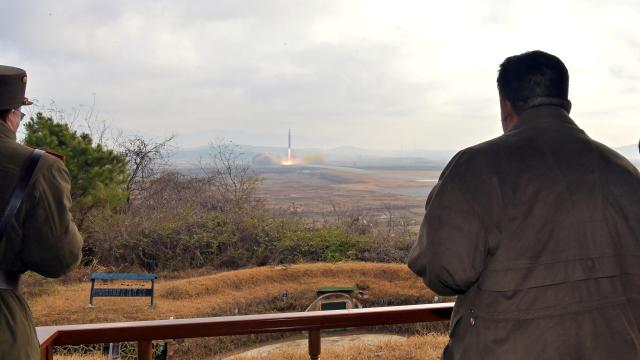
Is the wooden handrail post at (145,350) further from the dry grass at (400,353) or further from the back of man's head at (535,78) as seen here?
the dry grass at (400,353)

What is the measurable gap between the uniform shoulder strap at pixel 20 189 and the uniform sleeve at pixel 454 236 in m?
0.89

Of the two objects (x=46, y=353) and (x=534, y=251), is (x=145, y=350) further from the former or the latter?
(x=534, y=251)

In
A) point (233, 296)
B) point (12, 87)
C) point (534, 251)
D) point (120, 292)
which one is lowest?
point (233, 296)

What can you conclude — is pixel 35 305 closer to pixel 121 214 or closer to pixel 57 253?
pixel 121 214

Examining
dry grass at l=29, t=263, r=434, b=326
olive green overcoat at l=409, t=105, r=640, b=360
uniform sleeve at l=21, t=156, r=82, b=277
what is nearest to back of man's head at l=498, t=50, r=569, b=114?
olive green overcoat at l=409, t=105, r=640, b=360

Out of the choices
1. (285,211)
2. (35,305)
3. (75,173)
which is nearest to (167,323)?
(35,305)

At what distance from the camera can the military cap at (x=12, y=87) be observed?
49.0 inches

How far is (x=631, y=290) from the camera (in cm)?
111

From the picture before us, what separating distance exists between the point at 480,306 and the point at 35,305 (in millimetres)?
10446

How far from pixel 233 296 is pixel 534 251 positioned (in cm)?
1074

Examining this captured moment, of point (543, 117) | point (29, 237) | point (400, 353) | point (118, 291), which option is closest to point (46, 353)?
point (29, 237)

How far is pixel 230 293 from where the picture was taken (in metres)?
11.4

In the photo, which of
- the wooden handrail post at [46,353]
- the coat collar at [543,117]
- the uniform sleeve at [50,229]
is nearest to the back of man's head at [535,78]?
the coat collar at [543,117]

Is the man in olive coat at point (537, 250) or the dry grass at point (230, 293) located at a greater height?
the man in olive coat at point (537, 250)
